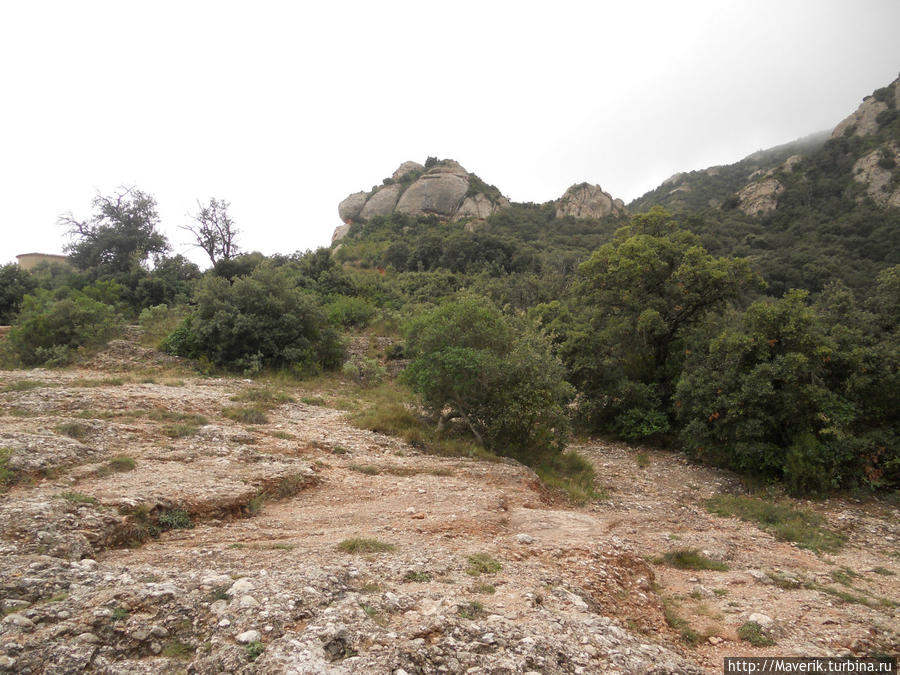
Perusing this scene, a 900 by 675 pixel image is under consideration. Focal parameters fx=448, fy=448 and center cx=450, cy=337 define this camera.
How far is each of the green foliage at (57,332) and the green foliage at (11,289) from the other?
7.05m

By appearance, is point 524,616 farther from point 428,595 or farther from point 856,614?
point 856,614

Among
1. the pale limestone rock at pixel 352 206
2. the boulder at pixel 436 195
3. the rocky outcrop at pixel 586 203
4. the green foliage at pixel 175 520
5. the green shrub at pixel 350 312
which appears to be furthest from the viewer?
the pale limestone rock at pixel 352 206

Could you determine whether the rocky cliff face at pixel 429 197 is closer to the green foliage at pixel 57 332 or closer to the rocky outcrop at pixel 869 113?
the rocky outcrop at pixel 869 113

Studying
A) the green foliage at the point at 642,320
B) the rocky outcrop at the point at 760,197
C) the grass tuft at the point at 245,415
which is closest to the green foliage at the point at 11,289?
the grass tuft at the point at 245,415

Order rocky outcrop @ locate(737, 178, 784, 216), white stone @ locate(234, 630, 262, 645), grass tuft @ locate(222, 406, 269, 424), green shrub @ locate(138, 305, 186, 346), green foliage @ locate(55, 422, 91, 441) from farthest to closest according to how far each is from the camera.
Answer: rocky outcrop @ locate(737, 178, 784, 216)
green shrub @ locate(138, 305, 186, 346)
grass tuft @ locate(222, 406, 269, 424)
green foliage @ locate(55, 422, 91, 441)
white stone @ locate(234, 630, 262, 645)

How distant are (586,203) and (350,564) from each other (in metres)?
64.9

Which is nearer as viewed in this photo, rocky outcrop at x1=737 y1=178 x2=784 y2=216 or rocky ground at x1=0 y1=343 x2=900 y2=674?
rocky ground at x1=0 y1=343 x2=900 y2=674

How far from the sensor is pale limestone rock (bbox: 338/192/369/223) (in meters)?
66.5


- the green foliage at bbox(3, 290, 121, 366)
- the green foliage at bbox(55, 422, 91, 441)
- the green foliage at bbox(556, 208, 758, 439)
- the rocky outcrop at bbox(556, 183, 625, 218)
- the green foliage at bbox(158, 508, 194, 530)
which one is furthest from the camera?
the rocky outcrop at bbox(556, 183, 625, 218)

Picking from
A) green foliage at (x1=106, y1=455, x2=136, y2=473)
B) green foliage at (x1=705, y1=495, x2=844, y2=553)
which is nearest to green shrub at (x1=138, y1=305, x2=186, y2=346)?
green foliage at (x1=106, y1=455, x2=136, y2=473)

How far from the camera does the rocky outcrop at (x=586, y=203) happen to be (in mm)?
62062

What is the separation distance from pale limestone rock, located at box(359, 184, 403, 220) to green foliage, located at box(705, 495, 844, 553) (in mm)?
57563

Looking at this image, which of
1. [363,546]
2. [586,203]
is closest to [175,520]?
[363,546]

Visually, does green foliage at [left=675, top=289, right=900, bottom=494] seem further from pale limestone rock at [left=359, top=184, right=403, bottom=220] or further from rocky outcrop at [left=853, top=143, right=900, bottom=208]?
pale limestone rock at [left=359, top=184, right=403, bottom=220]
